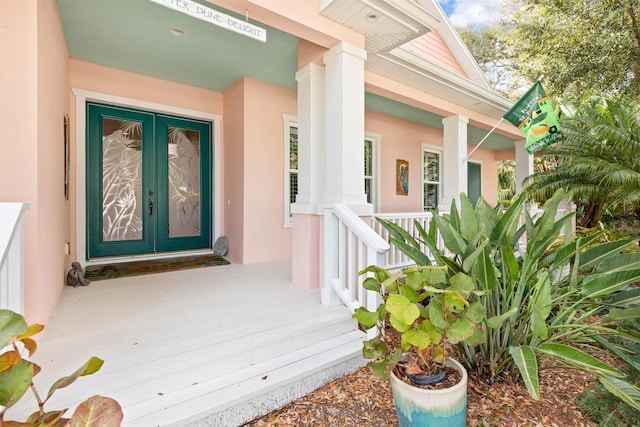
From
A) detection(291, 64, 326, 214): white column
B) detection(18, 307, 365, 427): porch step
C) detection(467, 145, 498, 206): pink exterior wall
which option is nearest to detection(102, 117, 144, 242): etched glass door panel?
detection(291, 64, 326, 214): white column

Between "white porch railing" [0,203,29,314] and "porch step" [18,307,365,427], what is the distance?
0.59m

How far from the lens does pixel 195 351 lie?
1.99 meters

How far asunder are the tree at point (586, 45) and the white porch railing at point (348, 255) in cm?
757

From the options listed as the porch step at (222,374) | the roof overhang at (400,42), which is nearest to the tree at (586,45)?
the roof overhang at (400,42)

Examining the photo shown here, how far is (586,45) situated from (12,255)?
10.0 metres

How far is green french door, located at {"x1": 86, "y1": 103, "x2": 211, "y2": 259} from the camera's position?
4531mm

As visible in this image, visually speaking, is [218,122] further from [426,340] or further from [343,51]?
[426,340]

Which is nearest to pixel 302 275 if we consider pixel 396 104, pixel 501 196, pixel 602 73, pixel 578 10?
pixel 396 104

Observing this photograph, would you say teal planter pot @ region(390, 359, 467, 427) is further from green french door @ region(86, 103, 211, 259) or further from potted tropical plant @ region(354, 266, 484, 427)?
green french door @ region(86, 103, 211, 259)

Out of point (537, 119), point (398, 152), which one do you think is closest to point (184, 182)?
point (398, 152)

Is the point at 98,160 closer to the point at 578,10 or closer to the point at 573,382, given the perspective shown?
the point at 573,382

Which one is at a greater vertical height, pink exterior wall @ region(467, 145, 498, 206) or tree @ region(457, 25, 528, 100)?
tree @ region(457, 25, 528, 100)

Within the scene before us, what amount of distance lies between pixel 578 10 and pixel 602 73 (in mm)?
1525

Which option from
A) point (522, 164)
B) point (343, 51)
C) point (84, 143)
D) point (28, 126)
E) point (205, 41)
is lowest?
point (28, 126)
